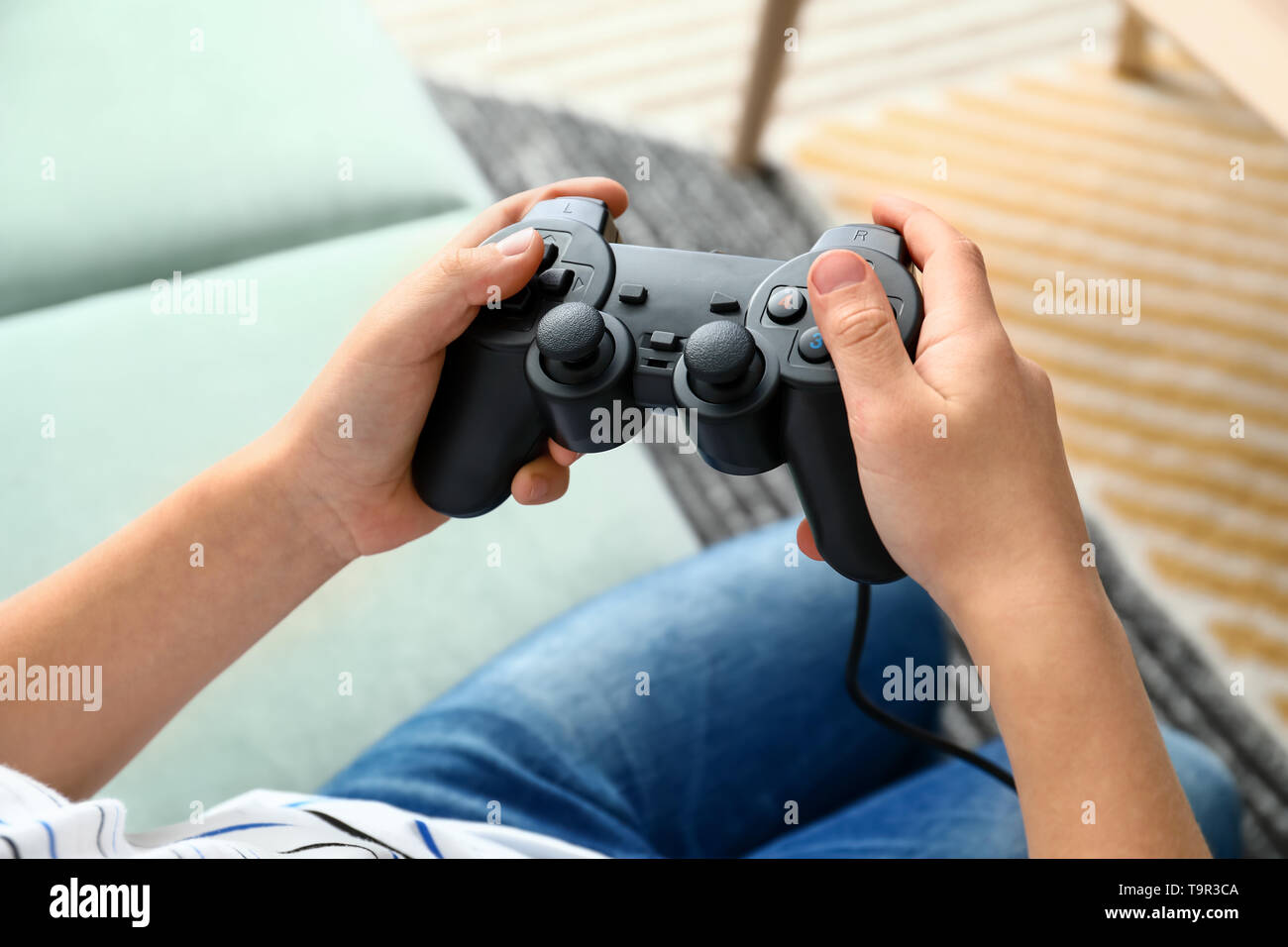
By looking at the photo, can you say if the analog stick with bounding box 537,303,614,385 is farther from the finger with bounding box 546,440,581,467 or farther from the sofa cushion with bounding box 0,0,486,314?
the sofa cushion with bounding box 0,0,486,314

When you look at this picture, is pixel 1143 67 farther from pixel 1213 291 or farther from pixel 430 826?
pixel 430 826

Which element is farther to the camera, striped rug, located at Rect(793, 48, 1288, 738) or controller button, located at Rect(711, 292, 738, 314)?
striped rug, located at Rect(793, 48, 1288, 738)

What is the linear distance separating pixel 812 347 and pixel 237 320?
500 millimetres

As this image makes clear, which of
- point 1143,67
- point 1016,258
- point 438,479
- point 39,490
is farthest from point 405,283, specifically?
point 1143,67

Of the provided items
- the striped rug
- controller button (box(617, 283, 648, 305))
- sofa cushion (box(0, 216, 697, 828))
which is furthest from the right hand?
the striped rug

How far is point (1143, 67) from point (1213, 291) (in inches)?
15.2

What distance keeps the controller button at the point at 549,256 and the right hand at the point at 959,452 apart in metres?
0.15

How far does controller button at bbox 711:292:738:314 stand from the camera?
555mm

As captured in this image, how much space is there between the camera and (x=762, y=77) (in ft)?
4.35

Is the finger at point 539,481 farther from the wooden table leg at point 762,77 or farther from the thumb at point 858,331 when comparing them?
the wooden table leg at point 762,77

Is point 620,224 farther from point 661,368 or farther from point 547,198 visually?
point 661,368

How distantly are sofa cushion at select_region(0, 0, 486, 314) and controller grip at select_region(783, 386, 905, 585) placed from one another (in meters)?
0.51

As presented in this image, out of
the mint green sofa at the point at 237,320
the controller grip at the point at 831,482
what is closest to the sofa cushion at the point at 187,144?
the mint green sofa at the point at 237,320

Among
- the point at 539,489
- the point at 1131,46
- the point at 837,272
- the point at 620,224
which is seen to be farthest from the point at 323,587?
the point at 1131,46
